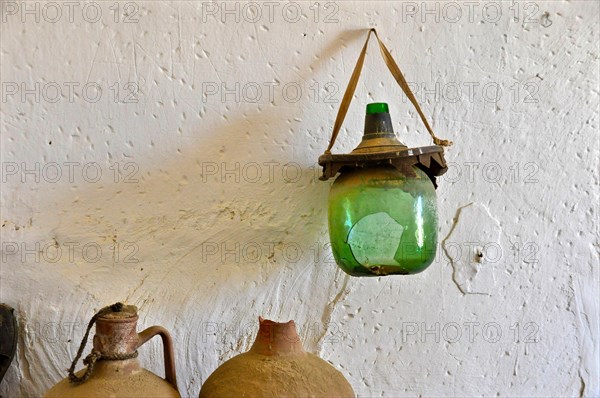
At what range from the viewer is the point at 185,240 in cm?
119

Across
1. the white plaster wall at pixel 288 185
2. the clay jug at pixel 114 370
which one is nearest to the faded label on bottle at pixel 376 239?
the white plaster wall at pixel 288 185

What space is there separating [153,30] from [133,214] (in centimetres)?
37

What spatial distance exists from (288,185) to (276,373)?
399mm

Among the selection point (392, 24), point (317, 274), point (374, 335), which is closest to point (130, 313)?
point (317, 274)

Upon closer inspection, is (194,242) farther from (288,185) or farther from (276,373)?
(276,373)

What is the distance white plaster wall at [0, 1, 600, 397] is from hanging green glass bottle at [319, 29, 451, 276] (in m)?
0.14

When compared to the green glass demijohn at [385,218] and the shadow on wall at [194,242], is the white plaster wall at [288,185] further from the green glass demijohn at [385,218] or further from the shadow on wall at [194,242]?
the green glass demijohn at [385,218]

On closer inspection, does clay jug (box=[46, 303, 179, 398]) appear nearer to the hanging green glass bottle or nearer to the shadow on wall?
the shadow on wall

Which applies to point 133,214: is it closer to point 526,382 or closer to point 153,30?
point 153,30

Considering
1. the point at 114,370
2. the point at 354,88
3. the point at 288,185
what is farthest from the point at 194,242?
the point at 354,88

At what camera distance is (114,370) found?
3.06 feet

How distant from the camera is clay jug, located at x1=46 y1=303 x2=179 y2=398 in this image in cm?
91

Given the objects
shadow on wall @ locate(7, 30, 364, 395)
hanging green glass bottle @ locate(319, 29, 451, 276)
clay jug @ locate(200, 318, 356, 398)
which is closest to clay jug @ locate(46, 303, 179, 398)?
clay jug @ locate(200, 318, 356, 398)

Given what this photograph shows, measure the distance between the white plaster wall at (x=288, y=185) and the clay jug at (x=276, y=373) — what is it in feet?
0.59
